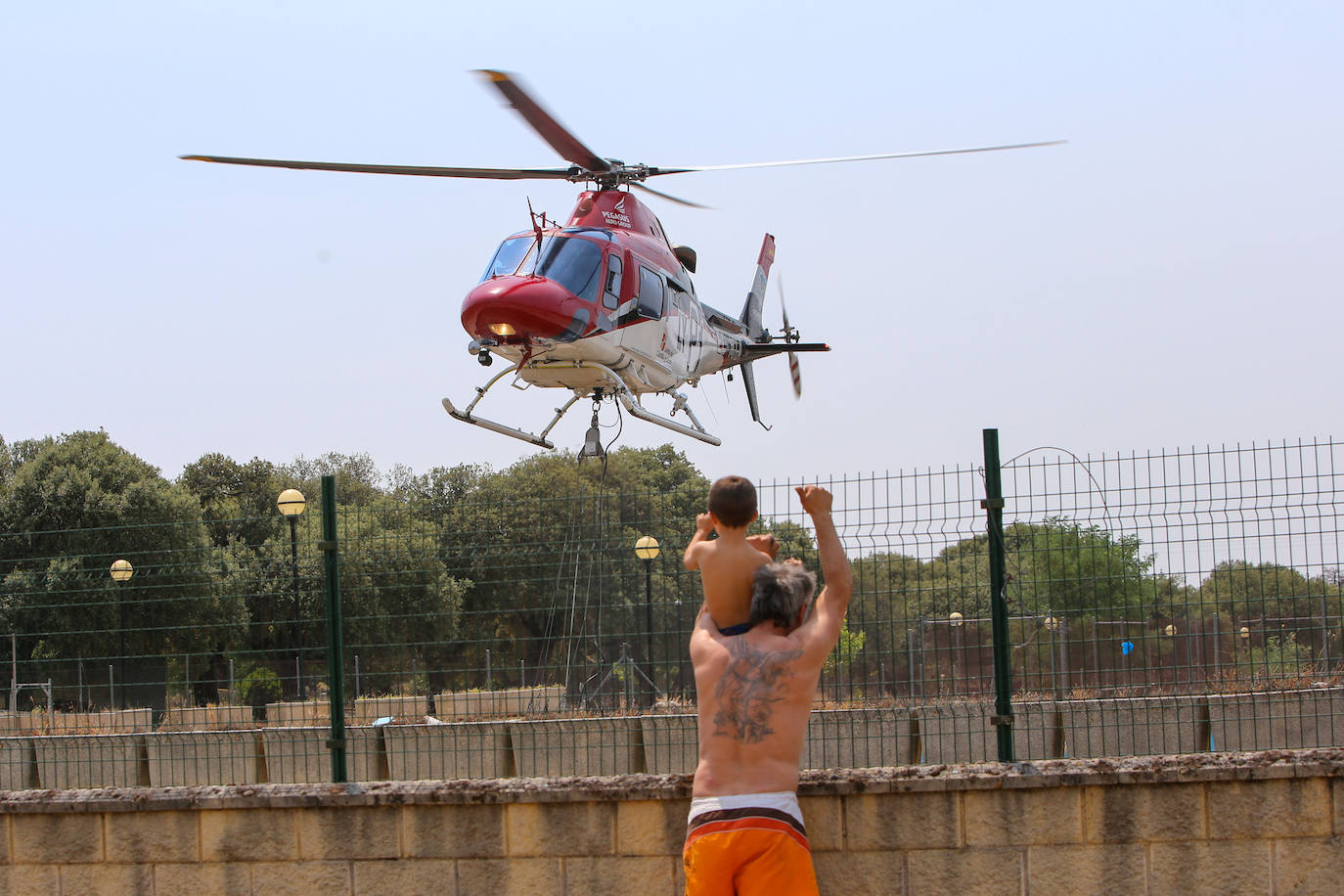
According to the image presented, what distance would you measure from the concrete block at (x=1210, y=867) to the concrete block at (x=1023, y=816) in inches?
16.7

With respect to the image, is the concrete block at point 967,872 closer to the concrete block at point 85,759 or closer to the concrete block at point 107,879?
the concrete block at point 107,879

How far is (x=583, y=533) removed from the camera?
848cm

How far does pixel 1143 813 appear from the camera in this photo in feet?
23.3

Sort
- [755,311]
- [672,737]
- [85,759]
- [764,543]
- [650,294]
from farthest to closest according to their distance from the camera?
1. [755,311]
2. [650,294]
3. [85,759]
4. [672,737]
5. [764,543]

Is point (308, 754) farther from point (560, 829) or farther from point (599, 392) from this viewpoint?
point (599, 392)

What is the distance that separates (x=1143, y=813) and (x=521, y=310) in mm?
16202

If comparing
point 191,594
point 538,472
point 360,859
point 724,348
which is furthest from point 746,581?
point 538,472

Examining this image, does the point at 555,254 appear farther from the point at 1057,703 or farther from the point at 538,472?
the point at 538,472

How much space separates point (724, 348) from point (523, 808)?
1021 inches

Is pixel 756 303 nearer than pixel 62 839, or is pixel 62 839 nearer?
pixel 62 839

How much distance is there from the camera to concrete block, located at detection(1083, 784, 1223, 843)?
7074mm

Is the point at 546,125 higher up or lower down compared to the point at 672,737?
higher up

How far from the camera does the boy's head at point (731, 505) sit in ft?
20.2

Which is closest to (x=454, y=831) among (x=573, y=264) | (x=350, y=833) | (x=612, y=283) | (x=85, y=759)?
(x=350, y=833)
